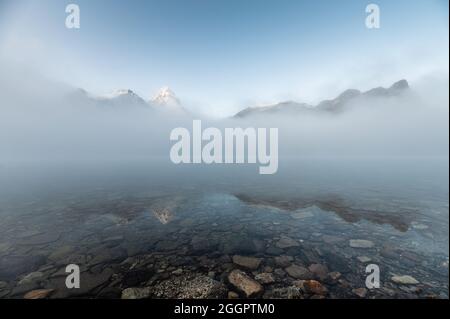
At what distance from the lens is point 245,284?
6.52m

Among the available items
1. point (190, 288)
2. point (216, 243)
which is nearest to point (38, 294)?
point (190, 288)

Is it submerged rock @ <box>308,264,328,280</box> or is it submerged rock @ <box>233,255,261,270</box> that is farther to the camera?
submerged rock @ <box>233,255,261,270</box>

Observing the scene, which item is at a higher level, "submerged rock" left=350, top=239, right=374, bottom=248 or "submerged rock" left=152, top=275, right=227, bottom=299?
"submerged rock" left=350, top=239, right=374, bottom=248

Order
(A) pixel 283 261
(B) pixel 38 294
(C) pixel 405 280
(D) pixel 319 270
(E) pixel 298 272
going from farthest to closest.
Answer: (A) pixel 283 261 → (D) pixel 319 270 → (E) pixel 298 272 → (C) pixel 405 280 → (B) pixel 38 294

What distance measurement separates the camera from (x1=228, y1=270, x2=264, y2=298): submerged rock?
20.0ft

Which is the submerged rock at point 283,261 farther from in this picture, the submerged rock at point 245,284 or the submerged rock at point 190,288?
the submerged rock at point 190,288

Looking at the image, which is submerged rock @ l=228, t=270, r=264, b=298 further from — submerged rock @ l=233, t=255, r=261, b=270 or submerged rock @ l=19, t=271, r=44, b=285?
submerged rock @ l=19, t=271, r=44, b=285

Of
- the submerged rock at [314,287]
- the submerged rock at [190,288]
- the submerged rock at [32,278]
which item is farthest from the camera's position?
the submerged rock at [32,278]

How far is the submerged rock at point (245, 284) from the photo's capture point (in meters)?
6.11

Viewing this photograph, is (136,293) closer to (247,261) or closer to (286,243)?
(247,261)

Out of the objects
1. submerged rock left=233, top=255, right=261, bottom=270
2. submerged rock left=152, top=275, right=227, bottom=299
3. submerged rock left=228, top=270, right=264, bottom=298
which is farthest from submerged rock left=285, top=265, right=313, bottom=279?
submerged rock left=152, top=275, right=227, bottom=299

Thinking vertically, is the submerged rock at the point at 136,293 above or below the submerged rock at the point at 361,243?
below

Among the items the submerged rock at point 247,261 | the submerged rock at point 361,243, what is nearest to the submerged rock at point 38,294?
the submerged rock at point 247,261
